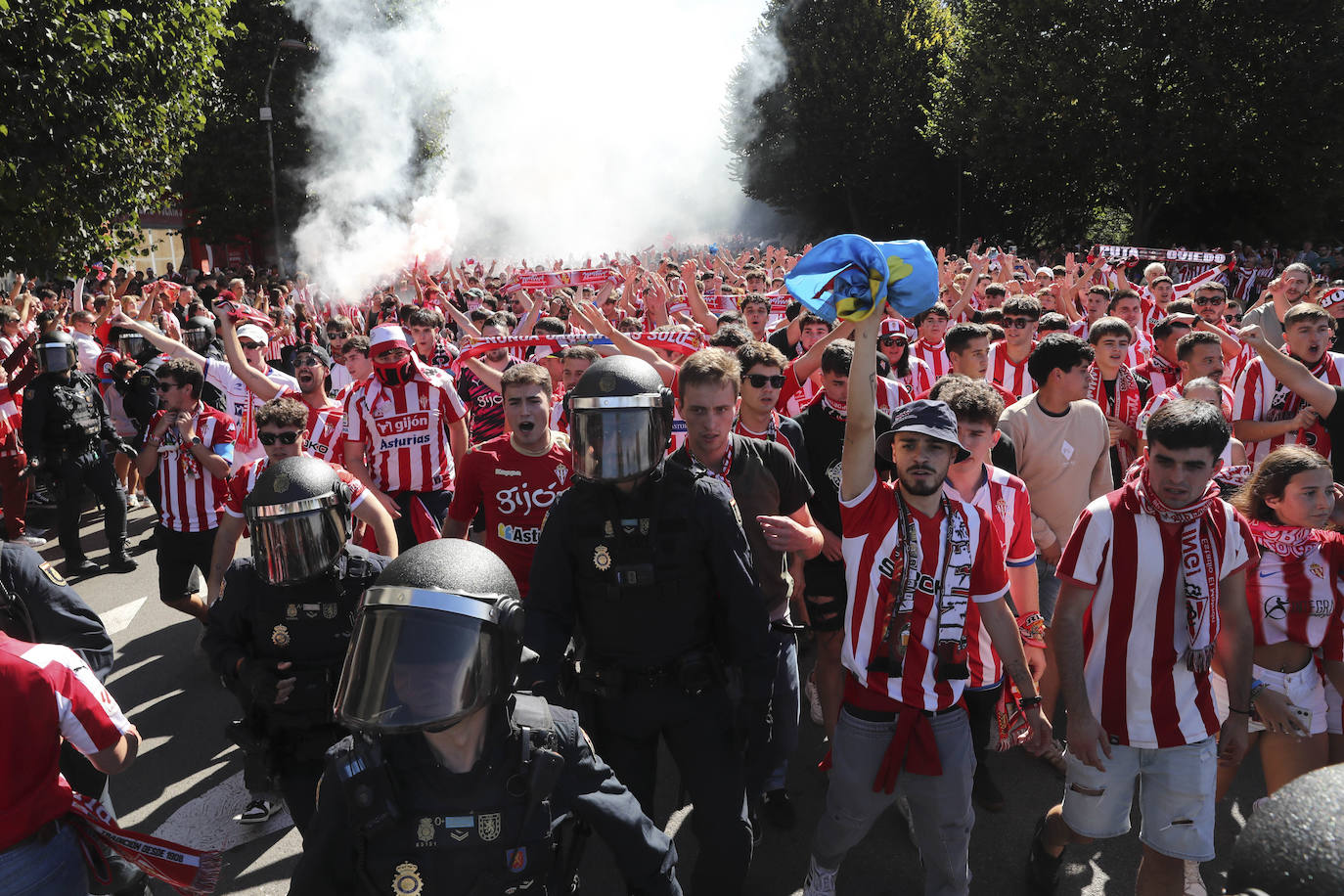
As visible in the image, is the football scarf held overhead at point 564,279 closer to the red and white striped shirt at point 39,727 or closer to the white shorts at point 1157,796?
the red and white striped shirt at point 39,727

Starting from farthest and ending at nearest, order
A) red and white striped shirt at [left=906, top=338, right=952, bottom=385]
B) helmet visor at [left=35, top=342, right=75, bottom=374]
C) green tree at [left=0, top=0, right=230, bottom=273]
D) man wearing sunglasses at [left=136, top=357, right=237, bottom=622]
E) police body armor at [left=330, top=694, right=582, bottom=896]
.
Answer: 1. green tree at [left=0, top=0, right=230, bottom=273]
2. helmet visor at [left=35, top=342, right=75, bottom=374]
3. red and white striped shirt at [left=906, top=338, right=952, bottom=385]
4. man wearing sunglasses at [left=136, top=357, right=237, bottom=622]
5. police body armor at [left=330, top=694, right=582, bottom=896]

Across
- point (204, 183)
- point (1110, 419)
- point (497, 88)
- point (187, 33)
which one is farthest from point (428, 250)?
point (1110, 419)

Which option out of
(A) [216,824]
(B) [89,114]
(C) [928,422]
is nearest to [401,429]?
(A) [216,824]

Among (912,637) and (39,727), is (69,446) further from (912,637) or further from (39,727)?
(912,637)

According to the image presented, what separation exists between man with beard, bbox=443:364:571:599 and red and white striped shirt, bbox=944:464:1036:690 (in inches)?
72.7

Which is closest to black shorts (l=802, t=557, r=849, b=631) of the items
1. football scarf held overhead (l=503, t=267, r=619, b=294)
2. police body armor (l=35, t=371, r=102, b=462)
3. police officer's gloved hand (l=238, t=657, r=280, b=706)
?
police officer's gloved hand (l=238, t=657, r=280, b=706)

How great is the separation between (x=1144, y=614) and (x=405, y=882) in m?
2.40

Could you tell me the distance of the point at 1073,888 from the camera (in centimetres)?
350

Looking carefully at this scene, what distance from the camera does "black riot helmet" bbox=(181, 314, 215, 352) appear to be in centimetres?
871

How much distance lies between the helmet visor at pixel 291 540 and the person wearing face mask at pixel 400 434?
8.19ft

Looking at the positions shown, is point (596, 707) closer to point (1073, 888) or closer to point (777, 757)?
point (777, 757)

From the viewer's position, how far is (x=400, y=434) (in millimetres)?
5578

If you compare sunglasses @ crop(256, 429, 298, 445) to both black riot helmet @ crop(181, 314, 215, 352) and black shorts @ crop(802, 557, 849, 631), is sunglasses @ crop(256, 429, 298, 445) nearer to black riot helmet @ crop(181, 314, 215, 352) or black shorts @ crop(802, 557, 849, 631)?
black shorts @ crop(802, 557, 849, 631)

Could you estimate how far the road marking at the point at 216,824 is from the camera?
4.02 meters
